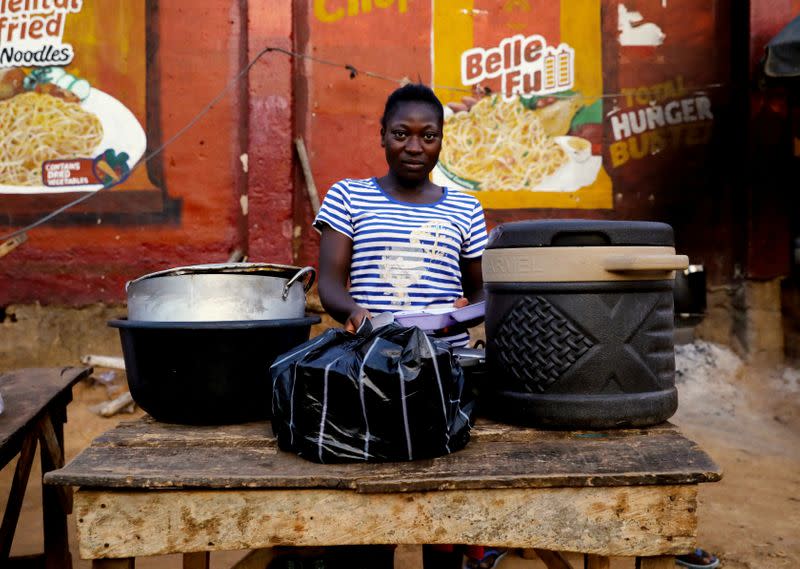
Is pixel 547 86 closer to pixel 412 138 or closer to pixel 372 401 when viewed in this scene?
pixel 412 138

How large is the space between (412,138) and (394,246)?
1.02ft

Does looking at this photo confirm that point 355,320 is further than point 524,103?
No

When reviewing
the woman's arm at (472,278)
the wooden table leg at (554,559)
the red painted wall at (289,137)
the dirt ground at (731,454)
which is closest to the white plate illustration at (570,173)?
the red painted wall at (289,137)

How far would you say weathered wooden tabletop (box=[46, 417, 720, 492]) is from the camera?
40.4 inches

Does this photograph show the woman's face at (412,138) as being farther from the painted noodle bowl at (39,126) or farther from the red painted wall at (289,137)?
the painted noodle bowl at (39,126)

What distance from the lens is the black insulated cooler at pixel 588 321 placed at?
1174 mm

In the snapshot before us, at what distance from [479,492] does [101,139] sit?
4.77 metres

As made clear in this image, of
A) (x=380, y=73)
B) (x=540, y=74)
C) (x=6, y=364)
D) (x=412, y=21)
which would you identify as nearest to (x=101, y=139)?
(x=6, y=364)

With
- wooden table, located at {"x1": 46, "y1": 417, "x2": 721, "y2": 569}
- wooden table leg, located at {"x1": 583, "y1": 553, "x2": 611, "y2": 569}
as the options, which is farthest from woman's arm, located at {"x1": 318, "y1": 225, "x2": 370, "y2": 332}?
wooden table leg, located at {"x1": 583, "y1": 553, "x2": 611, "y2": 569}

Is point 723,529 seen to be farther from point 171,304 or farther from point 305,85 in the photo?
point 305,85

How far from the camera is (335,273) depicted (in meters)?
1.85

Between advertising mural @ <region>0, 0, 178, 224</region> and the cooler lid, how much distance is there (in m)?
4.21

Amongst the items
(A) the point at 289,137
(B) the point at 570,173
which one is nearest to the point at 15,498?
(A) the point at 289,137

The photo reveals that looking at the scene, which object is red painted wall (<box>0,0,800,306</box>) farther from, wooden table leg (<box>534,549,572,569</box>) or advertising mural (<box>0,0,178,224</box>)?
wooden table leg (<box>534,549,572,569</box>)
